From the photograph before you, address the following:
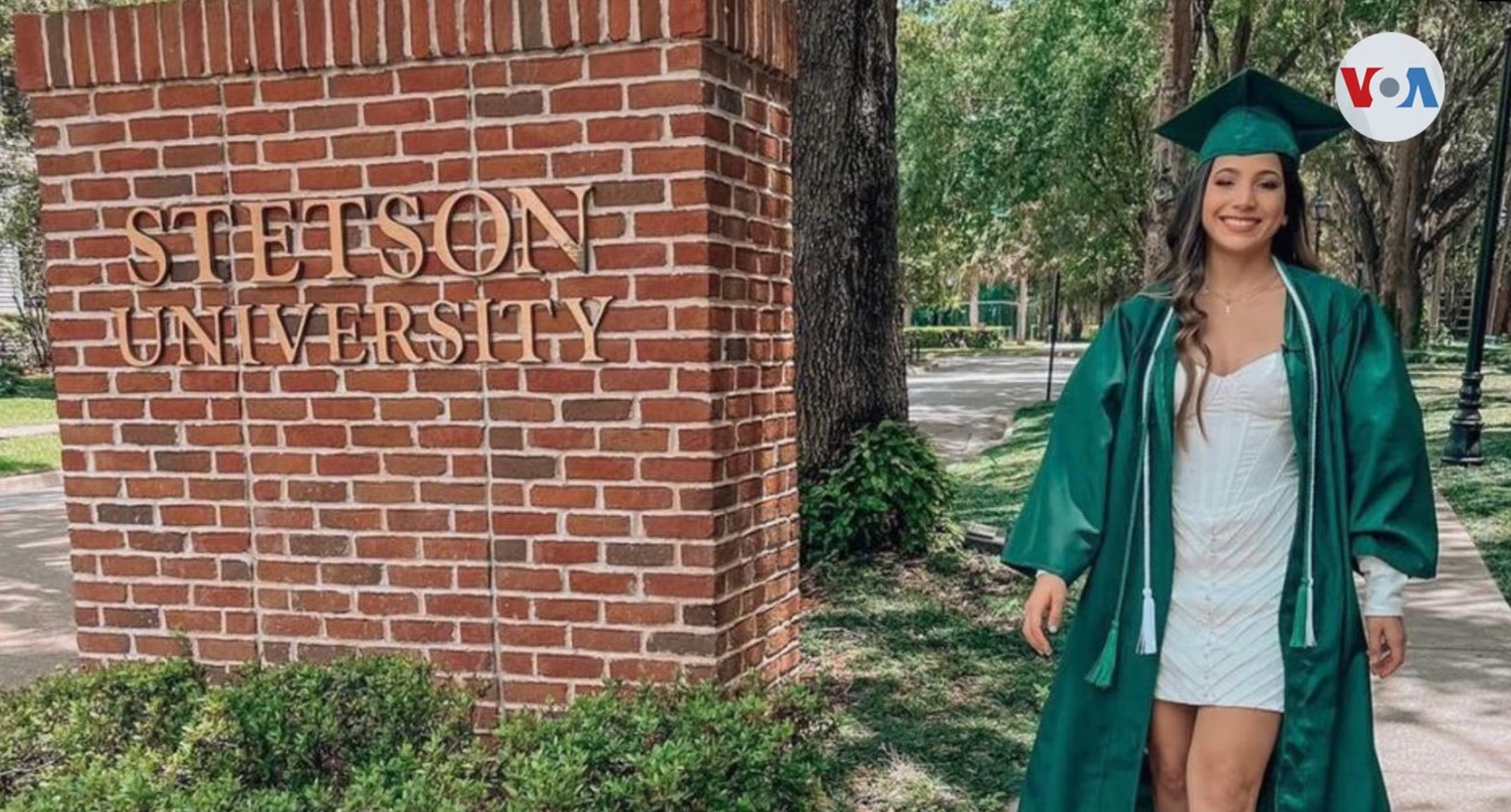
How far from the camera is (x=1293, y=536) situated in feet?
7.90

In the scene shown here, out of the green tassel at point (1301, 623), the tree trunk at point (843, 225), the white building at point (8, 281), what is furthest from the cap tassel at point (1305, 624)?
the white building at point (8, 281)

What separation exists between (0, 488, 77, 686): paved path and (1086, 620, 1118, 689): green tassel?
17.1 feet

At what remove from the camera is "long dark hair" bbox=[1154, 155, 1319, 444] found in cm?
244

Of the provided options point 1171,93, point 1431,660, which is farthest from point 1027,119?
point 1431,660

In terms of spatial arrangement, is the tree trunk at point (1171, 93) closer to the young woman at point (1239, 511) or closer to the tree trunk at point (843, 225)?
the tree trunk at point (843, 225)

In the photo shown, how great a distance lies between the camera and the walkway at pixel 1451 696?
3648 mm

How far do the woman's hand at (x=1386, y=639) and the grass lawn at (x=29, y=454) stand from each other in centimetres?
1273

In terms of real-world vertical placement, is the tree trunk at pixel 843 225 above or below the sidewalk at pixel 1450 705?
above

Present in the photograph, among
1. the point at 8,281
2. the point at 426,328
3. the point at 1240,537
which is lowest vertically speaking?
the point at 1240,537

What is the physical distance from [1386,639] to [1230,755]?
0.41 metres

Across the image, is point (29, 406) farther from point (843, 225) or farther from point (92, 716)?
point (92, 716)

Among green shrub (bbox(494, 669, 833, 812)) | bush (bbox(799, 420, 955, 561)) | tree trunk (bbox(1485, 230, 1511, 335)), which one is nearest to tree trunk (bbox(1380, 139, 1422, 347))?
tree trunk (bbox(1485, 230, 1511, 335))

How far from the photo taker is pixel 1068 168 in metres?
20.3

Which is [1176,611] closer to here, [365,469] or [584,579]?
[584,579]
